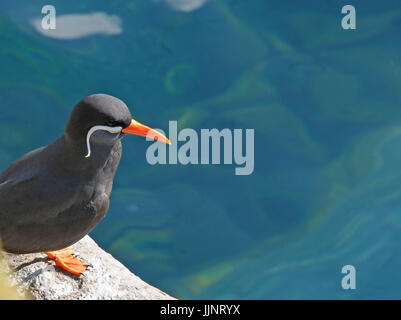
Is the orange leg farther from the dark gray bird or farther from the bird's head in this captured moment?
the bird's head

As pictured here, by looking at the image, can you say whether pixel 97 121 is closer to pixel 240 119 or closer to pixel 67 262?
pixel 67 262

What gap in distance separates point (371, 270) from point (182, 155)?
279 cm

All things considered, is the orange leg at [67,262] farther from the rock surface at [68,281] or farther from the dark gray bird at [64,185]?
the dark gray bird at [64,185]

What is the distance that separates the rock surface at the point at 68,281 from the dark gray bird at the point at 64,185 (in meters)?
0.31

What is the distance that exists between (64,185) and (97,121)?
0.54 meters

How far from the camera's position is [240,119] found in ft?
29.5

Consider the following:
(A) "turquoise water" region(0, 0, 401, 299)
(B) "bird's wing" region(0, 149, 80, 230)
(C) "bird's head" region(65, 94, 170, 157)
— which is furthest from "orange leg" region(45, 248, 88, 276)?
(A) "turquoise water" region(0, 0, 401, 299)

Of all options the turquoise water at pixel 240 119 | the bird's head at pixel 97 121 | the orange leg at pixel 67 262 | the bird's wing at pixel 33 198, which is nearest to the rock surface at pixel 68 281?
the orange leg at pixel 67 262

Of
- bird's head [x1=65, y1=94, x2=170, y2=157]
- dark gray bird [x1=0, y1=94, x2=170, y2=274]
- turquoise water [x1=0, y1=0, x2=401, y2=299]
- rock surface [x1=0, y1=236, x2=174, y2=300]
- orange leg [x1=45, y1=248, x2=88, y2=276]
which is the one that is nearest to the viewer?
bird's head [x1=65, y1=94, x2=170, y2=157]

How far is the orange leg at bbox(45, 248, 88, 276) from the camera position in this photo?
4.96 metres

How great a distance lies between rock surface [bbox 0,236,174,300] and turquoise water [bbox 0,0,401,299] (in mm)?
3031

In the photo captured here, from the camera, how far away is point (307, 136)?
886cm
